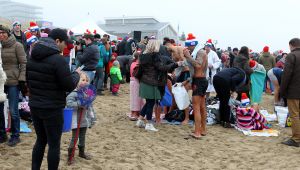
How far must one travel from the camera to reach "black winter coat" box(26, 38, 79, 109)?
124 inches

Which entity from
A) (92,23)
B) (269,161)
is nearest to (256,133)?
(269,161)

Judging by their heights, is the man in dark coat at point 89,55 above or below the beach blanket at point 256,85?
above

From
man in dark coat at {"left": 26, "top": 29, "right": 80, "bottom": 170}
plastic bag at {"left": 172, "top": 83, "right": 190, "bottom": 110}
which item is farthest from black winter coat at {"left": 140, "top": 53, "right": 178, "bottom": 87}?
man in dark coat at {"left": 26, "top": 29, "right": 80, "bottom": 170}

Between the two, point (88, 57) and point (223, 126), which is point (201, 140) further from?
point (88, 57)

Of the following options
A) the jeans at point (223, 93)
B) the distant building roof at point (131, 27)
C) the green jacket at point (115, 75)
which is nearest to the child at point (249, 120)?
the jeans at point (223, 93)

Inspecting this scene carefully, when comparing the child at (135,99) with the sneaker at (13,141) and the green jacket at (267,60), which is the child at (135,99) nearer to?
the sneaker at (13,141)

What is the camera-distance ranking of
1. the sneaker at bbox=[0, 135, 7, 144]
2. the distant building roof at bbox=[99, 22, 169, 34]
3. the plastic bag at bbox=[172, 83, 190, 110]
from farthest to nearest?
1. the distant building roof at bbox=[99, 22, 169, 34]
2. the plastic bag at bbox=[172, 83, 190, 110]
3. the sneaker at bbox=[0, 135, 7, 144]

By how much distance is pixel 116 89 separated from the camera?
1030 centimetres

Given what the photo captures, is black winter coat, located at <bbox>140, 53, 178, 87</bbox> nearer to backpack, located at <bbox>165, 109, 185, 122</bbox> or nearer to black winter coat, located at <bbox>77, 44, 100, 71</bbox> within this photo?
backpack, located at <bbox>165, 109, 185, 122</bbox>

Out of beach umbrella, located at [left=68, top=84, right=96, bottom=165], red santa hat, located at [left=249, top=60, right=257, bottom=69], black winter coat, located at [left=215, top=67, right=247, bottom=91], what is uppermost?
red santa hat, located at [left=249, top=60, right=257, bottom=69]

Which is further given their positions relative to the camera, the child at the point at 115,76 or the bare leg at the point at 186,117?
the child at the point at 115,76

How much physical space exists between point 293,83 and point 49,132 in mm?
4326

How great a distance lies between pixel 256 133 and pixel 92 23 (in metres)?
15.6

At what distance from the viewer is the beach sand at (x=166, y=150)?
440 cm
